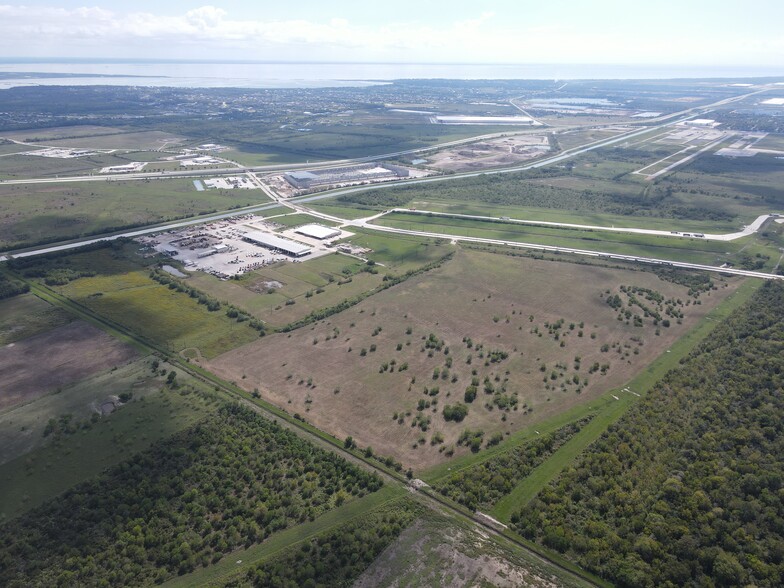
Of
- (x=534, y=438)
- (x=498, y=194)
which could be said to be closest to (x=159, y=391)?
(x=534, y=438)

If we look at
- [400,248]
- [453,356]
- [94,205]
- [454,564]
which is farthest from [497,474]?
[94,205]

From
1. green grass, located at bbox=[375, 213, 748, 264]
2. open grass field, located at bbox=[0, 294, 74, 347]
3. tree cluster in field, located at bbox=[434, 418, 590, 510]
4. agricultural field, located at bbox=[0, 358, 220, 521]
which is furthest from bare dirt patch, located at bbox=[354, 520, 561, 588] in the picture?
green grass, located at bbox=[375, 213, 748, 264]

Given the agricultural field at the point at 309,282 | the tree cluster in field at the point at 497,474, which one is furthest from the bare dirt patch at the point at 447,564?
the agricultural field at the point at 309,282

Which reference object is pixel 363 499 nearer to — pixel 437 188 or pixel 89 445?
pixel 89 445

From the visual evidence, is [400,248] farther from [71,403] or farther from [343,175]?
[343,175]

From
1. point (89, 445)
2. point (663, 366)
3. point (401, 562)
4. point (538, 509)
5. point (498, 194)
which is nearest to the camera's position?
point (401, 562)

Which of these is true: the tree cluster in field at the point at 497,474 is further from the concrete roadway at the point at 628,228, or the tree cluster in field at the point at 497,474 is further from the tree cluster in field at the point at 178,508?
the concrete roadway at the point at 628,228
